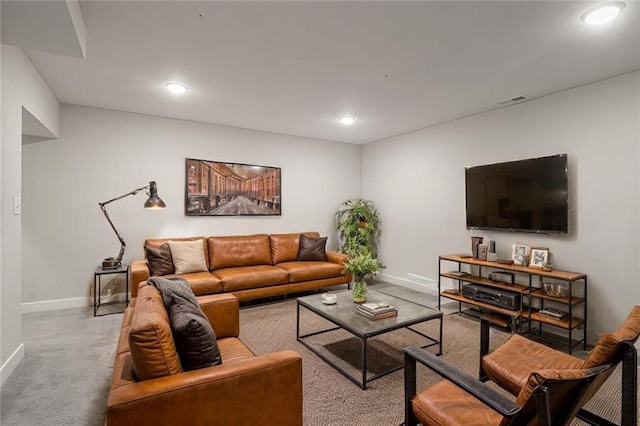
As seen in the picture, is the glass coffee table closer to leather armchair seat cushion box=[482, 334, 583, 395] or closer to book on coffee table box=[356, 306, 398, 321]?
book on coffee table box=[356, 306, 398, 321]

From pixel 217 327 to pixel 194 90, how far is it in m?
2.51

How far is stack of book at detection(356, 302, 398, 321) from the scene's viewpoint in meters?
2.62

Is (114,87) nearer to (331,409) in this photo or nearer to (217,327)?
(217,327)

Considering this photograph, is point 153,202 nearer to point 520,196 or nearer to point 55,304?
point 55,304

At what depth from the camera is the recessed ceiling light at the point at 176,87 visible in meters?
3.25

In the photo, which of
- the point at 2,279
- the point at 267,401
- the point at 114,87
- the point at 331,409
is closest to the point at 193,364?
the point at 267,401

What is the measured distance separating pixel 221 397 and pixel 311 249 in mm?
3741

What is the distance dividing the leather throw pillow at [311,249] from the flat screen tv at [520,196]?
2.17 meters

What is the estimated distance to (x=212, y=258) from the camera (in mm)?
4445

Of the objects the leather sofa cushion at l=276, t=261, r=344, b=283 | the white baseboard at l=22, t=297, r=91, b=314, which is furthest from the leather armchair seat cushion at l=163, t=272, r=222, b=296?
the white baseboard at l=22, t=297, r=91, b=314

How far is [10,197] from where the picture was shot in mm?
2471

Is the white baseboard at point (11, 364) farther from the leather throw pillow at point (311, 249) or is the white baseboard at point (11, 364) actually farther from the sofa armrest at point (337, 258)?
the sofa armrest at point (337, 258)

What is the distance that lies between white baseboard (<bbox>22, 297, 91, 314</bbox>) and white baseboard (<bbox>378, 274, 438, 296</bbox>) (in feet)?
14.5

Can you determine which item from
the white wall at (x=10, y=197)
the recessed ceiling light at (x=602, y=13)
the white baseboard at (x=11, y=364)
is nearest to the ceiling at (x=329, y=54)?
the recessed ceiling light at (x=602, y=13)
